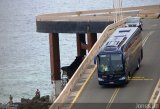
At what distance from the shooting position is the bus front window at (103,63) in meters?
34.4

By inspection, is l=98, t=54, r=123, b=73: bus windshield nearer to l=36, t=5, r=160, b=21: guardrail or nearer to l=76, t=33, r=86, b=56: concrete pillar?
l=36, t=5, r=160, b=21: guardrail

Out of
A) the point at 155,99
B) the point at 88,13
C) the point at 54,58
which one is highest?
the point at 88,13

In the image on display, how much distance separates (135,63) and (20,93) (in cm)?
4346

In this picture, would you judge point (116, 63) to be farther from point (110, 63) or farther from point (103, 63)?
point (103, 63)

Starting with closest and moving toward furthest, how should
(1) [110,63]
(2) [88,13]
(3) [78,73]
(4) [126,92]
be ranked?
1. (4) [126,92]
2. (1) [110,63]
3. (3) [78,73]
4. (2) [88,13]

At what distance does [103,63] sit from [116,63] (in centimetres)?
79

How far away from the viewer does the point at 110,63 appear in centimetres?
3447

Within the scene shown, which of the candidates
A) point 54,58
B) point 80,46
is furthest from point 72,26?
point 80,46

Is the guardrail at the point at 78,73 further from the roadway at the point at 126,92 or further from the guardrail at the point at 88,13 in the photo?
the guardrail at the point at 88,13

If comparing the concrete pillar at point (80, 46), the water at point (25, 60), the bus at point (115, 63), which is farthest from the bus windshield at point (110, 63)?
the water at point (25, 60)

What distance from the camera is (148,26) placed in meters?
57.2

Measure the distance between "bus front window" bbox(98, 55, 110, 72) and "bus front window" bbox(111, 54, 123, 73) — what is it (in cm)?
31

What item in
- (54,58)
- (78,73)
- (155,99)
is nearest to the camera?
(155,99)

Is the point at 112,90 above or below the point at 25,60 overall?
above
